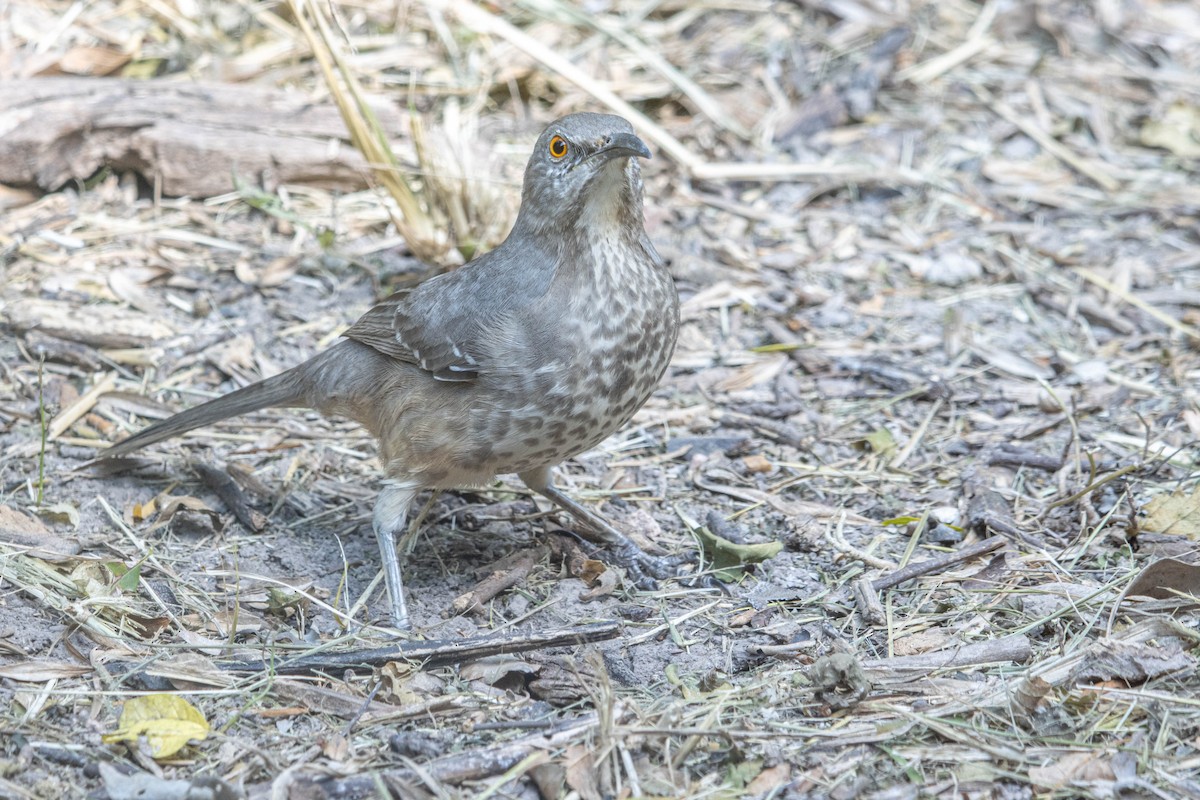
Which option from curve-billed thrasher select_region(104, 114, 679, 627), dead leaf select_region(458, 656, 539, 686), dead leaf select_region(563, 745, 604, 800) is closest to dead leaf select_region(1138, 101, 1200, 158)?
curve-billed thrasher select_region(104, 114, 679, 627)

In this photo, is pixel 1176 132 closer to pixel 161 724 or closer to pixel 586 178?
pixel 586 178

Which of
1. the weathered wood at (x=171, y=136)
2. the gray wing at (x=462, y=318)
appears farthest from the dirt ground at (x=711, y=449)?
the gray wing at (x=462, y=318)

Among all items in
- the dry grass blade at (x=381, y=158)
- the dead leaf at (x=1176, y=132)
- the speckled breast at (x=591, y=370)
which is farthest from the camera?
the dead leaf at (x=1176, y=132)

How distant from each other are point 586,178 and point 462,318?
659 mm

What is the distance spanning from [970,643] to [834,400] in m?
2.05

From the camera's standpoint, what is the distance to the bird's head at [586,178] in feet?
13.7

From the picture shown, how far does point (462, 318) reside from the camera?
4402 millimetres

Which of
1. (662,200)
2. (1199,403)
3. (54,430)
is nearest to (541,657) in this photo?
(54,430)

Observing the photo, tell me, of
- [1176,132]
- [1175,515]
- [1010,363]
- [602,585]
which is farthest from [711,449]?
[1176,132]

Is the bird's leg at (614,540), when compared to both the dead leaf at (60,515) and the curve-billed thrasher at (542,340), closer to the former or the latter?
the curve-billed thrasher at (542,340)

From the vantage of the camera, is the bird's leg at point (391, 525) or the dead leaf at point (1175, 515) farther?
the bird's leg at point (391, 525)

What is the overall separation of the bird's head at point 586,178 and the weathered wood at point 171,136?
88.5 inches

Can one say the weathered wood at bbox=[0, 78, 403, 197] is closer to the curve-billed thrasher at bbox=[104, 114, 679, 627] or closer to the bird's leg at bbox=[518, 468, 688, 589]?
the curve-billed thrasher at bbox=[104, 114, 679, 627]

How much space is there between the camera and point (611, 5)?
8.49 m
